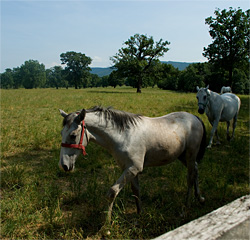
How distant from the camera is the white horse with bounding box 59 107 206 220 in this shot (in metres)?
2.95

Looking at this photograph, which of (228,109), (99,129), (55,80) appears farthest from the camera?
(55,80)

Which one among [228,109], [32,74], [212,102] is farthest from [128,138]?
[32,74]

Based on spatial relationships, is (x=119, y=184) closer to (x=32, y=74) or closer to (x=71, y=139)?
(x=71, y=139)

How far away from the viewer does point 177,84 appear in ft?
222

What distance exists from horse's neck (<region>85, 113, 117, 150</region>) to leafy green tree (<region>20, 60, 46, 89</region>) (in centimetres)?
11333

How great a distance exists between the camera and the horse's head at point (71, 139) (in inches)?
114

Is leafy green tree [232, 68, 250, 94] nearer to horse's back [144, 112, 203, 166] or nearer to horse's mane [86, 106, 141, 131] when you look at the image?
horse's back [144, 112, 203, 166]

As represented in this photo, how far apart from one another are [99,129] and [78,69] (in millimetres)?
94309

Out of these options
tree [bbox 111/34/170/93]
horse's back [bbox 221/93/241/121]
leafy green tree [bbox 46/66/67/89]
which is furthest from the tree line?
leafy green tree [bbox 46/66/67/89]

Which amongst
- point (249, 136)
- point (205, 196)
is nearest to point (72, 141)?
point (205, 196)

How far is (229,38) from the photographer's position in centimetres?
3145

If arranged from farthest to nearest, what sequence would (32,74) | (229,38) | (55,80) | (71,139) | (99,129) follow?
(55,80) < (32,74) < (229,38) < (99,129) < (71,139)

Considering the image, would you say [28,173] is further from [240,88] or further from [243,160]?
[240,88]

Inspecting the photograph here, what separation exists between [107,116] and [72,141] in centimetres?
68
